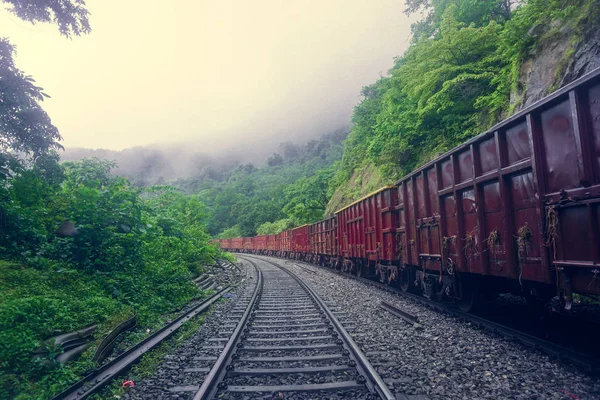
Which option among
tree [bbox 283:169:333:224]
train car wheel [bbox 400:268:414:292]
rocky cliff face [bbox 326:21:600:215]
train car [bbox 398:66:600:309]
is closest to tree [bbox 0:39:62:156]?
train car [bbox 398:66:600:309]

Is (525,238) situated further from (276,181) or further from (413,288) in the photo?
(276,181)

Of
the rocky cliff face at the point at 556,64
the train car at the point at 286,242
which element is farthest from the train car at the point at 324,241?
the rocky cliff face at the point at 556,64

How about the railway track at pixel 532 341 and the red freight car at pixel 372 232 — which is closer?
the railway track at pixel 532 341

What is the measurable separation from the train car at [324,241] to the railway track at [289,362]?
10547 millimetres

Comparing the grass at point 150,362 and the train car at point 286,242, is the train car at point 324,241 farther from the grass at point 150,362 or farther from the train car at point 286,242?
the grass at point 150,362

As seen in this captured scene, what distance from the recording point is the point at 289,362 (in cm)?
427

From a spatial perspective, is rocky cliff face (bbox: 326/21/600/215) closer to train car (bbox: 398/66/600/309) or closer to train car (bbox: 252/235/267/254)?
train car (bbox: 398/66/600/309)

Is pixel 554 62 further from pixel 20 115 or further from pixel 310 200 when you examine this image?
pixel 310 200

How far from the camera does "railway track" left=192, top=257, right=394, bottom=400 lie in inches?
135

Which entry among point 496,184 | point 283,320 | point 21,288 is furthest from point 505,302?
point 21,288

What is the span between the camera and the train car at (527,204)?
353cm

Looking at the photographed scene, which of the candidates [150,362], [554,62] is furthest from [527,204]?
[554,62]

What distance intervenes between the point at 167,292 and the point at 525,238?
7.67 meters

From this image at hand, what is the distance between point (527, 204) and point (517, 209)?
226mm
